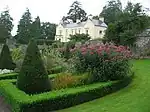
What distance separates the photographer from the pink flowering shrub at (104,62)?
42.1ft

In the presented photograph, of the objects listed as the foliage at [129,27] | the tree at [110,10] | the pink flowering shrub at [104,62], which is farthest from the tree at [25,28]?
the pink flowering shrub at [104,62]

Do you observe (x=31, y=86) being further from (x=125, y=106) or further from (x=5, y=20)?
(x=5, y=20)

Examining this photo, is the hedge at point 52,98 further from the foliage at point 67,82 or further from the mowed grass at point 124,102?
the foliage at point 67,82

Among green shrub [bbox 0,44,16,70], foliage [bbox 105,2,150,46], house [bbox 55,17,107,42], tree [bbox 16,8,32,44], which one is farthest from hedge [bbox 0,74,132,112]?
tree [bbox 16,8,32,44]

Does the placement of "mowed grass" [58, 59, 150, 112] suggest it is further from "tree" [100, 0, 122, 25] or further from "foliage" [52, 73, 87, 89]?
"tree" [100, 0, 122, 25]

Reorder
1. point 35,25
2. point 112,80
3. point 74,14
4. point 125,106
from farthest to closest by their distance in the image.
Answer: point 74,14
point 35,25
point 112,80
point 125,106

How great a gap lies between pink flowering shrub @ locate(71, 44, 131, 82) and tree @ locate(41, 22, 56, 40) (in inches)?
2236

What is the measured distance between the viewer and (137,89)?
11.9 metres

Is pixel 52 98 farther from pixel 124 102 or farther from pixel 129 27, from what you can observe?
pixel 129 27

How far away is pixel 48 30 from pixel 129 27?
4636 cm

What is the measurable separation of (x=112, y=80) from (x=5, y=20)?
57599mm

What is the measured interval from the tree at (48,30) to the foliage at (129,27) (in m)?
42.5

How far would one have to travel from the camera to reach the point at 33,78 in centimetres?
1106

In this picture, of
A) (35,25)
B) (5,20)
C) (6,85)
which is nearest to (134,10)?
(6,85)
